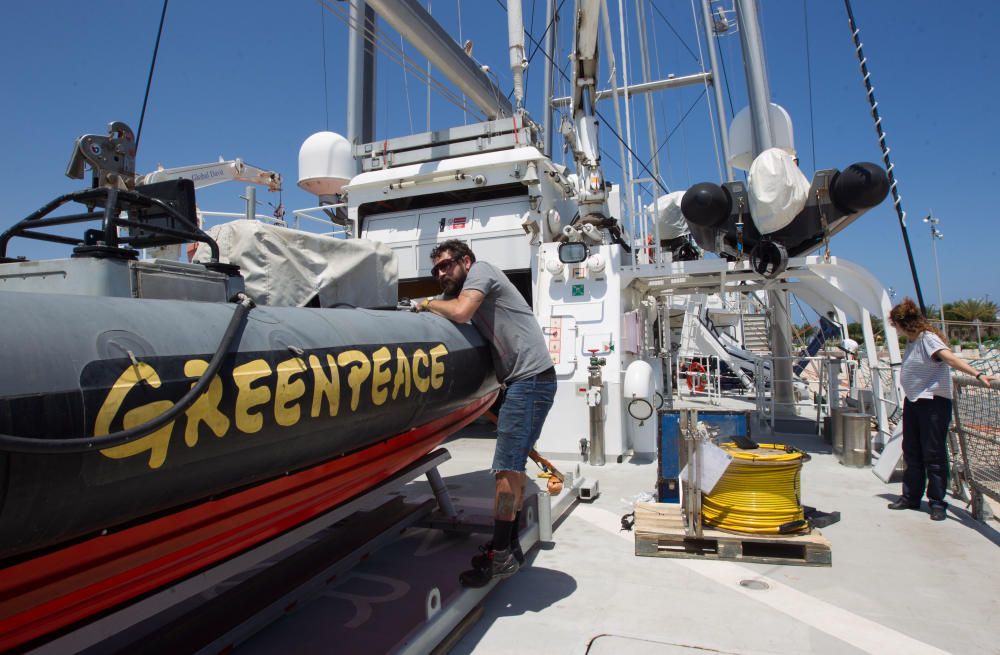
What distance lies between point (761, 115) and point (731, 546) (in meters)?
6.98

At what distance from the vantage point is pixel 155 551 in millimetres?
1852

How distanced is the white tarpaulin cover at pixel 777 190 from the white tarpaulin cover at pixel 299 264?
4.40m

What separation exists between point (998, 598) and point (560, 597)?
231 cm

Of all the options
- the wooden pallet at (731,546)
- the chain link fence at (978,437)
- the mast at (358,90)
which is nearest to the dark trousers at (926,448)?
the chain link fence at (978,437)

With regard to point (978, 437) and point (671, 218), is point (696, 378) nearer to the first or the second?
point (671, 218)

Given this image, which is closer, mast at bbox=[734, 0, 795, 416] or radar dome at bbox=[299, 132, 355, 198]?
mast at bbox=[734, 0, 795, 416]

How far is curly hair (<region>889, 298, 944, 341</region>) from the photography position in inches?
177

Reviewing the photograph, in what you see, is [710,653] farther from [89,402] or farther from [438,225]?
[438,225]

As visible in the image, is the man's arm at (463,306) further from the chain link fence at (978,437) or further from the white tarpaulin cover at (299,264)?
the chain link fence at (978,437)

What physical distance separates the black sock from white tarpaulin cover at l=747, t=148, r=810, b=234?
16.0 ft

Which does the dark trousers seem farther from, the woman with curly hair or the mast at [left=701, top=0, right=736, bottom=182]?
the mast at [left=701, top=0, right=736, bottom=182]

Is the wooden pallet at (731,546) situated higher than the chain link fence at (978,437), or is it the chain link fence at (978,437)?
the chain link fence at (978,437)

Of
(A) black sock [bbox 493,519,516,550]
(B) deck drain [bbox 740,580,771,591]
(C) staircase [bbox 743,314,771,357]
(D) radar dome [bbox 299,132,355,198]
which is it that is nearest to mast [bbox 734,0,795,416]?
(B) deck drain [bbox 740,580,771,591]

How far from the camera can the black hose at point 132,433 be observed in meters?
1.28
